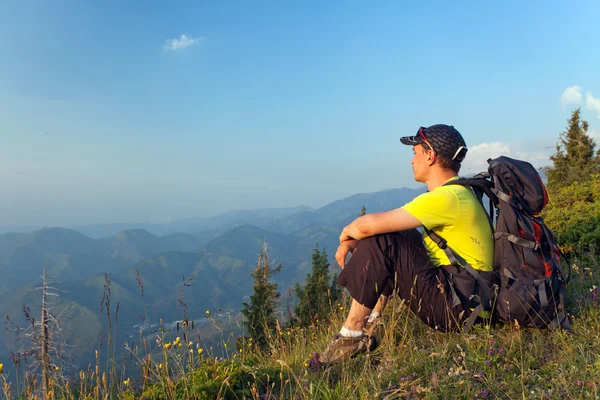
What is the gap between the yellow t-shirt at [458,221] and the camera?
A: 124 inches

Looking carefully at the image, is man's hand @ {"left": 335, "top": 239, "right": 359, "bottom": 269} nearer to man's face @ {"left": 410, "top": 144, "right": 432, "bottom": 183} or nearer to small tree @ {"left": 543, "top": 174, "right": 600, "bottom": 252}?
man's face @ {"left": 410, "top": 144, "right": 432, "bottom": 183}

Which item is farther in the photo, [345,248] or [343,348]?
[345,248]

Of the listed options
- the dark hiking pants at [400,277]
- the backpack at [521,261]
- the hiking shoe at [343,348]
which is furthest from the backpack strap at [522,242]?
the hiking shoe at [343,348]

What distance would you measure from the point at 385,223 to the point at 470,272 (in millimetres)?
948

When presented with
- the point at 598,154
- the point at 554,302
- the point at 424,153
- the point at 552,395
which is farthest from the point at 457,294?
the point at 598,154

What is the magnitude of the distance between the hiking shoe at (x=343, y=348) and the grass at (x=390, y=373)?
67 mm

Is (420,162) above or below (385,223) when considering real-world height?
above

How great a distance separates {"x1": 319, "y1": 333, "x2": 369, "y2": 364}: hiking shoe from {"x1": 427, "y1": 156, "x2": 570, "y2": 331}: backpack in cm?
98

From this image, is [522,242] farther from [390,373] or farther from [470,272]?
[390,373]

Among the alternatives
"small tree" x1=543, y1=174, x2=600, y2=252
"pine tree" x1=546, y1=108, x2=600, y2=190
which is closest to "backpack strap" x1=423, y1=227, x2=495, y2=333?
"small tree" x1=543, y1=174, x2=600, y2=252

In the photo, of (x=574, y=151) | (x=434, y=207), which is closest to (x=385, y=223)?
(x=434, y=207)

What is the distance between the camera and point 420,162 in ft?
12.1

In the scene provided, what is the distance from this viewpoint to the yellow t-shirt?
316 cm

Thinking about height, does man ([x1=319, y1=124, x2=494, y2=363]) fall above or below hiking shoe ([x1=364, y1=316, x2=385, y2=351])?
above
